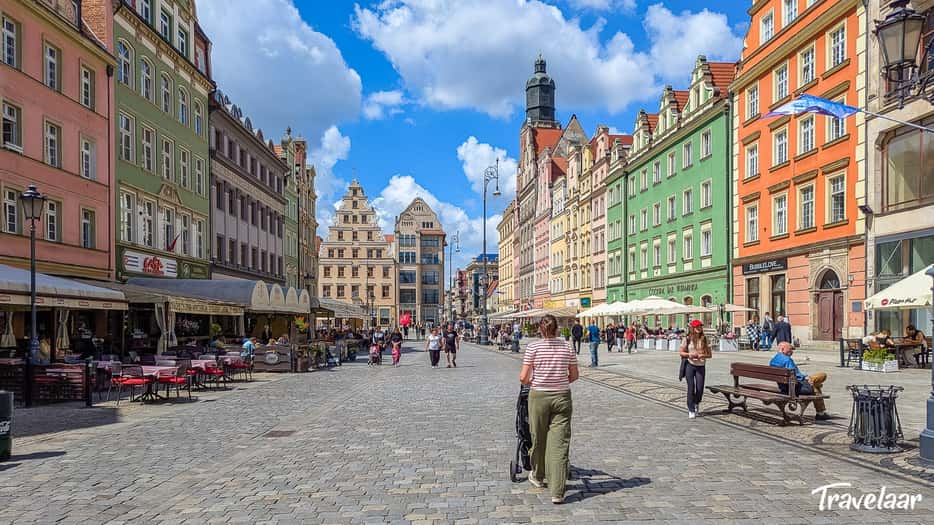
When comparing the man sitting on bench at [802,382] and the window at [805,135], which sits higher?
the window at [805,135]

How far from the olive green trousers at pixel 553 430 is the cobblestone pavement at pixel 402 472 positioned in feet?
0.91

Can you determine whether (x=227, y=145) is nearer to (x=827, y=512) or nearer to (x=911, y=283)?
(x=911, y=283)

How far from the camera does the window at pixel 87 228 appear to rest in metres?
25.8

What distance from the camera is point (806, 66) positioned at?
31.7 meters

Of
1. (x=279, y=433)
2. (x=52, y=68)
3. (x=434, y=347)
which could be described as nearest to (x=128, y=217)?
(x=52, y=68)

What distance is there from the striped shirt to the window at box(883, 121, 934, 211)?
74.2 feet

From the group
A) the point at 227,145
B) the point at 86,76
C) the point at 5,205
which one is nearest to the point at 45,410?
the point at 5,205

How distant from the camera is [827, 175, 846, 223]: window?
28906 millimetres

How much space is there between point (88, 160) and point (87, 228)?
2.41m

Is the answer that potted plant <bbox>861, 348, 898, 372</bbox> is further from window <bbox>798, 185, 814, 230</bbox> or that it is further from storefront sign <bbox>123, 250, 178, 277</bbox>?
storefront sign <bbox>123, 250, 178, 277</bbox>

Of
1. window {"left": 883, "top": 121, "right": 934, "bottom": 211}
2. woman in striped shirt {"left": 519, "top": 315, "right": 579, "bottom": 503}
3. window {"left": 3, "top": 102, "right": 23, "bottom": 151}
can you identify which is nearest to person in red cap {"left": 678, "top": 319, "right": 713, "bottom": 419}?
woman in striped shirt {"left": 519, "top": 315, "right": 579, "bottom": 503}

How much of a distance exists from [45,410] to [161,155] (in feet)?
65.1

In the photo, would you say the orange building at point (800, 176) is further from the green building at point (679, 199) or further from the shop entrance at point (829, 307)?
the green building at point (679, 199)

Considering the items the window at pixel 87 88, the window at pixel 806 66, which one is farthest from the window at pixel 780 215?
the window at pixel 87 88
